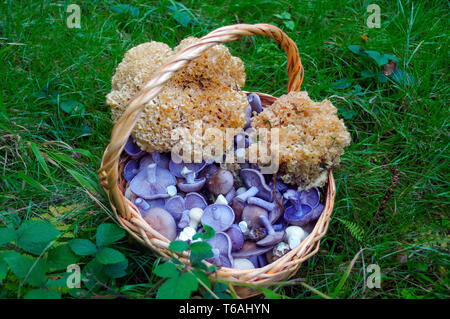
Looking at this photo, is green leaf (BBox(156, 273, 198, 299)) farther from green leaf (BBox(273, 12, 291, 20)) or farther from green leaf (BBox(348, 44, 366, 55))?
green leaf (BBox(273, 12, 291, 20))

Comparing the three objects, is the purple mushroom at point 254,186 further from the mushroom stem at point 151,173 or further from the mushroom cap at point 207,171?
the mushroom stem at point 151,173

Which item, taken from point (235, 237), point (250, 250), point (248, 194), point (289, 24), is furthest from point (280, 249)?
point (289, 24)

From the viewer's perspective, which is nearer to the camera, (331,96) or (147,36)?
(331,96)

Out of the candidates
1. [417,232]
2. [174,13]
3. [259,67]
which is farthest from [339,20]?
[417,232]

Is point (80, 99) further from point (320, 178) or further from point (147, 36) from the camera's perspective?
point (320, 178)

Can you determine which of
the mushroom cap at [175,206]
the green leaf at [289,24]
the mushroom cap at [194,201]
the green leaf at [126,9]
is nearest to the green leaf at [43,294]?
the mushroom cap at [175,206]

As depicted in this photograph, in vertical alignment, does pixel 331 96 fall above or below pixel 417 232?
above

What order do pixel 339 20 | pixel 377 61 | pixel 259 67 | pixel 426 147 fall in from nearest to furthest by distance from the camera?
pixel 426 147 < pixel 377 61 < pixel 259 67 < pixel 339 20
